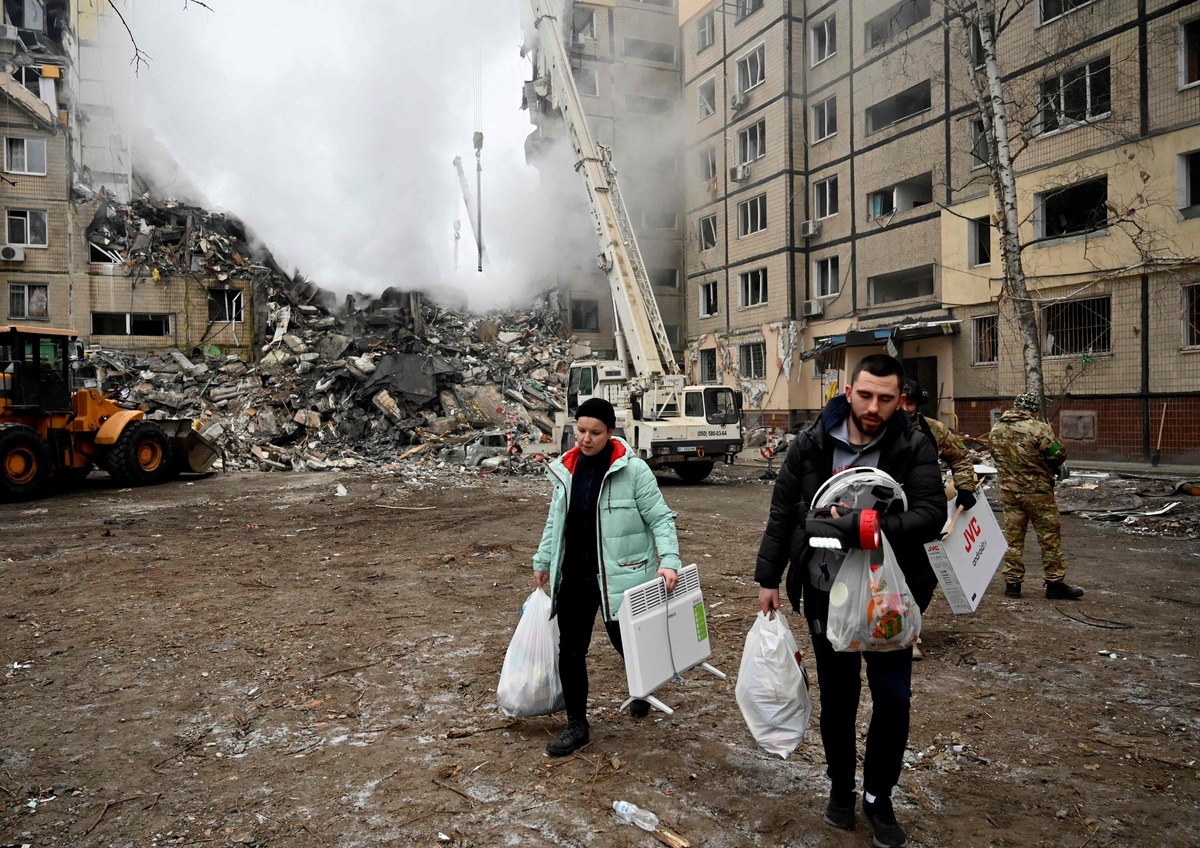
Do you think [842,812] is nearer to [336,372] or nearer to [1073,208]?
[1073,208]

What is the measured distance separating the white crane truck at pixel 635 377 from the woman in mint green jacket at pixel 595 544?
1019cm

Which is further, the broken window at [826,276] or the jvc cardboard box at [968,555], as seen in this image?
the broken window at [826,276]

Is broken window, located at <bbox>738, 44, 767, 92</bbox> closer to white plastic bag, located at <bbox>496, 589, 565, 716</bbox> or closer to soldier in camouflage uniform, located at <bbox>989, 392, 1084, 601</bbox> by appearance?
soldier in camouflage uniform, located at <bbox>989, 392, 1084, 601</bbox>

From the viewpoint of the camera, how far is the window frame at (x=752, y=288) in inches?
1002

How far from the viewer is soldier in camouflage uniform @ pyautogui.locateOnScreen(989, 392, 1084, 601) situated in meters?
5.80

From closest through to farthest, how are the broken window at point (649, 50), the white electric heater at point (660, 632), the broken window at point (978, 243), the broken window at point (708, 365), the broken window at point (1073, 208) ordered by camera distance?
1. the white electric heater at point (660, 632)
2. the broken window at point (1073, 208)
3. the broken window at point (978, 243)
4. the broken window at point (708, 365)
5. the broken window at point (649, 50)

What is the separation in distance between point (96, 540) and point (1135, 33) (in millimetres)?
19311

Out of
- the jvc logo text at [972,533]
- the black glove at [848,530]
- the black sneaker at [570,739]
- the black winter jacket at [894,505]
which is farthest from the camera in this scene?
the jvc logo text at [972,533]

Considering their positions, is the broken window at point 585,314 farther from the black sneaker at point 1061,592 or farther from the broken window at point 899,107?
the black sneaker at point 1061,592

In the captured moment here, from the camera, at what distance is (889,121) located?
22328 mm

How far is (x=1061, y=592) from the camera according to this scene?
591cm


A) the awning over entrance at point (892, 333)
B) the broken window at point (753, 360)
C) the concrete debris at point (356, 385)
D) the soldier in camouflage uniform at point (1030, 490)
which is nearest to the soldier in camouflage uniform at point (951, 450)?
the soldier in camouflage uniform at point (1030, 490)

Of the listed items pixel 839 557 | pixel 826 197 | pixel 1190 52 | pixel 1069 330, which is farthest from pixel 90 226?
pixel 1190 52

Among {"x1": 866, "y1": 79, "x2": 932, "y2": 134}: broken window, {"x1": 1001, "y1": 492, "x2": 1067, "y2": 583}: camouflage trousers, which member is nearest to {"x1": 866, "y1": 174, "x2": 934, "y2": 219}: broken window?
{"x1": 866, "y1": 79, "x2": 932, "y2": 134}: broken window
